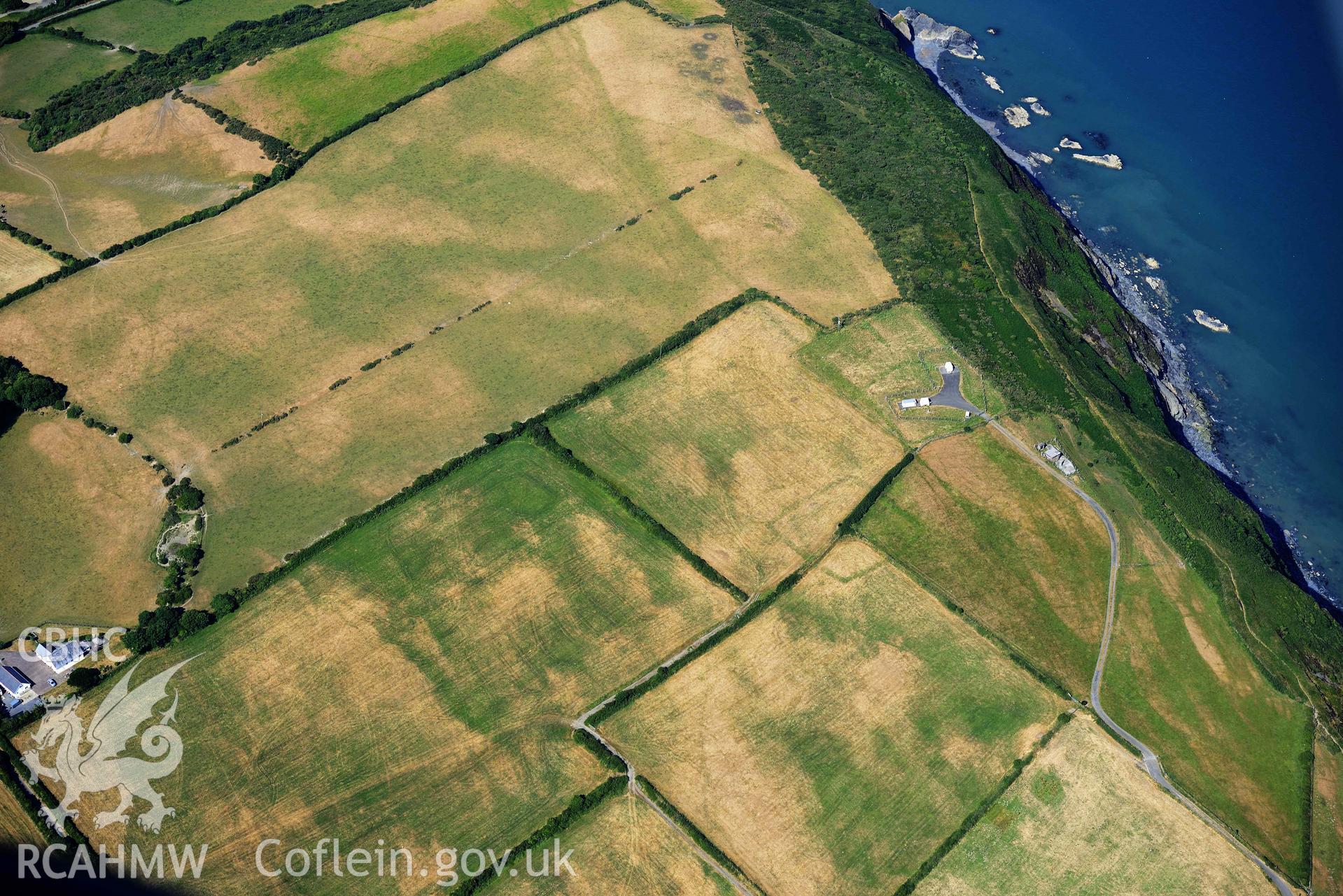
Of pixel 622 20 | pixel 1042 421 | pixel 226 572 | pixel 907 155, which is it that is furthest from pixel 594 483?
pixel 622 20

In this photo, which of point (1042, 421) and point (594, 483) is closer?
point (594, 483)

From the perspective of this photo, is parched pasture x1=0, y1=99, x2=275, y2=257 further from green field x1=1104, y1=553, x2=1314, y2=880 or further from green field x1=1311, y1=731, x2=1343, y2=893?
green field x1=1311, y1=731, x2=1343, y2=893

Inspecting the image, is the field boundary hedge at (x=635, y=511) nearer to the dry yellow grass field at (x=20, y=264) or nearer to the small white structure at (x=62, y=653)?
the small white structure at (x=62, y=653)

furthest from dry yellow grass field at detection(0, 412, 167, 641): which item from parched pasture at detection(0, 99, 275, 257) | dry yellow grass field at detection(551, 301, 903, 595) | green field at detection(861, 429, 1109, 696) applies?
→ green field at detection(861, 429, 1109, 696)

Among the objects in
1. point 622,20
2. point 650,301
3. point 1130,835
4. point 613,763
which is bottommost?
point 1130,835

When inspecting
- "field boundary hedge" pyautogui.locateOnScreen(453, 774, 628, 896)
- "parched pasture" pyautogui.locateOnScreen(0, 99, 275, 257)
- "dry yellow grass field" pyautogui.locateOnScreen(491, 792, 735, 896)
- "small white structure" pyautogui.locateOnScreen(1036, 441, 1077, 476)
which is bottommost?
"dry yellow grass field" pyautogui.locateOnScreen(491, 792, 735, 896)

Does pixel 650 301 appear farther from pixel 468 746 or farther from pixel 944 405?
pixel 468 746
